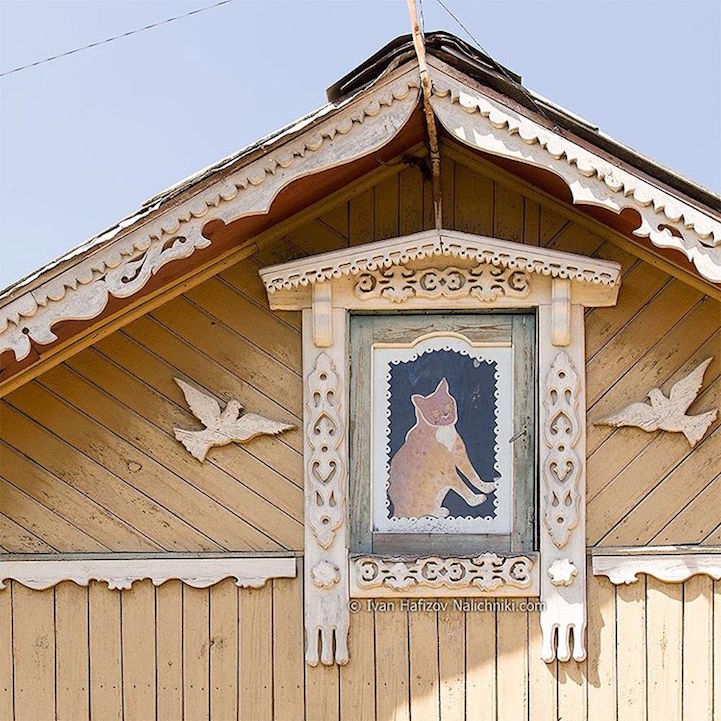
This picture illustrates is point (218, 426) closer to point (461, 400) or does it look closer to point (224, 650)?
point (224, 650)

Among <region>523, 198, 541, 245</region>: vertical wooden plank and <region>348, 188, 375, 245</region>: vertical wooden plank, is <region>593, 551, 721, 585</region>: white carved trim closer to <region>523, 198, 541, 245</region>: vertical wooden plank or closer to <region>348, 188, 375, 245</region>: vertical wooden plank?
<region>523, 198, 541, 245</region>: vertical wooden plank

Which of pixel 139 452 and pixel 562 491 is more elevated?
pixel 139 452

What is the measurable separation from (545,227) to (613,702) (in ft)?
6.41

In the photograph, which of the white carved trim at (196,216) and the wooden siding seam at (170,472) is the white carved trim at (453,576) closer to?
the wooden siding seam at (170,472)

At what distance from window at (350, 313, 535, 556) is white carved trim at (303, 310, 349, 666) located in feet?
0.25

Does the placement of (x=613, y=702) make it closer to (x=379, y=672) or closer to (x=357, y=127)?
(x=379, y=672)

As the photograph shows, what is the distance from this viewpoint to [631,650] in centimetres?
496

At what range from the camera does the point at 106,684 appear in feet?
16.5

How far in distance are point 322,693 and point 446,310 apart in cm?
164

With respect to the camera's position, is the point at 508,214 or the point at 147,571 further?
the point at 508,214

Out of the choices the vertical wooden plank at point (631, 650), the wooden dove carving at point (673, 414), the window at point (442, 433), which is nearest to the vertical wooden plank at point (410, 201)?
the window at point (442, 433)

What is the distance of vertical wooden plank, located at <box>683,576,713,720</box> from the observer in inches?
194

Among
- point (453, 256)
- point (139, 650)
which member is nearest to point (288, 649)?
point (139, 650)

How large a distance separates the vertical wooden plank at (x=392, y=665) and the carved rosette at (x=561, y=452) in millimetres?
722
